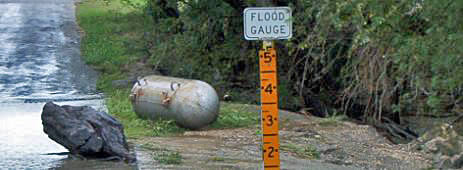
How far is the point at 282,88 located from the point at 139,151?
9775mm

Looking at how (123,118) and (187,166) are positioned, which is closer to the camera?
(187,166)

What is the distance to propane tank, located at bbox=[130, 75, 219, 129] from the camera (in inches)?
700

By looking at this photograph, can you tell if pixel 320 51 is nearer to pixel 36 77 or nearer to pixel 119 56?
pixel 36 77

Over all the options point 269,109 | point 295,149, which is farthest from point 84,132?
point 295,149

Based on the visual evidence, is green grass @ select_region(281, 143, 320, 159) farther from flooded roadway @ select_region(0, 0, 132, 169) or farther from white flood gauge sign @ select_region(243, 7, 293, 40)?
white flood gauge sign @ select_region(243, 7, 293, 40)

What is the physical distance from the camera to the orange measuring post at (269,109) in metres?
10.7

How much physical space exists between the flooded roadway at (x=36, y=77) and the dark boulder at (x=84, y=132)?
0.24m

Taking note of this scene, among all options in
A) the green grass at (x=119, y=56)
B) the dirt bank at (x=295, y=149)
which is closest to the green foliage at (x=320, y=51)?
the green grass at (x=119, y=56)

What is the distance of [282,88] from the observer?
2355cm

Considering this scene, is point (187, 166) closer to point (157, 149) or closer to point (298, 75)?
→ point (157, 149)

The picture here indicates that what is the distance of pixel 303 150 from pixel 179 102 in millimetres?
3118

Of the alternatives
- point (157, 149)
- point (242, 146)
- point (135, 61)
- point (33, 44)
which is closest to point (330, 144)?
point (242, 146)

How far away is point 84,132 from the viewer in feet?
41.3

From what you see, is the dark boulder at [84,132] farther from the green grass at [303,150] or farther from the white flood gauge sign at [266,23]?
the green grass at [303,150]
